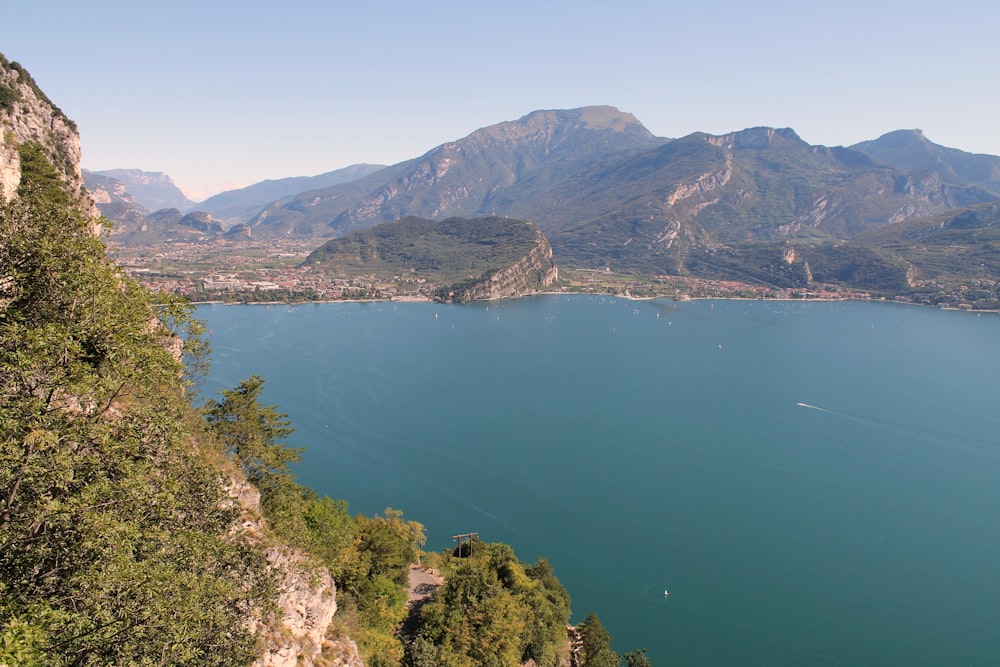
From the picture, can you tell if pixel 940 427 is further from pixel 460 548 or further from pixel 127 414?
pixel 127 414

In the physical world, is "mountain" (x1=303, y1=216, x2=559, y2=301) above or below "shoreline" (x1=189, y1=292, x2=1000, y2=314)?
above

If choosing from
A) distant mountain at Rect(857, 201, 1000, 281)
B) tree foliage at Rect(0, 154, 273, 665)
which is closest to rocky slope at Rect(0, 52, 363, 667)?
tree foliage at Rect(0, 154, 273, 665)

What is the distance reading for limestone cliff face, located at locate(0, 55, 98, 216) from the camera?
952 inches

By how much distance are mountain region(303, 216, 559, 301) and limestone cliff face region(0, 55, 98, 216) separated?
96827mm

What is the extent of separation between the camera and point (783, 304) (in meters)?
130

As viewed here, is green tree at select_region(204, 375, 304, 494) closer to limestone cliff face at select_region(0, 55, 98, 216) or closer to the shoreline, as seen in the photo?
limestone cliff face at select_region(0, 55, 98, 216)

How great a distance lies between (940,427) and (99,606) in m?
60.2

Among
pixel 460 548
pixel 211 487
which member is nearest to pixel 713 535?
pixel 460 548

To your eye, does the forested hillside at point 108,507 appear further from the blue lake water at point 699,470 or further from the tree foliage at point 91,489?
the blue lake water at point 699,470

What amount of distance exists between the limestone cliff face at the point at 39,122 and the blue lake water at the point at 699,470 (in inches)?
840

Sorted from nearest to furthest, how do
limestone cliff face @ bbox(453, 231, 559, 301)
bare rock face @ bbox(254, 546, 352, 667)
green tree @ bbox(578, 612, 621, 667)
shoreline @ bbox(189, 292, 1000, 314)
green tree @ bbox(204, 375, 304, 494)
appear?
1. bare rock face @ bbox(254, 546, 352, 667)
2. green tree @ bbox(204, 375, 304, 494)
3. green tree @ bbox(578, 612, 621, 667)
4. shoreline @ bbox(189, 292, 1000, 314)
5. limestone cliff face @ bbox(453, 231, 559, 301)

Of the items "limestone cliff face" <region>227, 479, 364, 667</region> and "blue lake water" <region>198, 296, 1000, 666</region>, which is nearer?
"limestone cliff face" <region>227, 479, 364, 667</region>

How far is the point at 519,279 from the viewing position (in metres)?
143

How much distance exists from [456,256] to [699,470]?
131 meters
